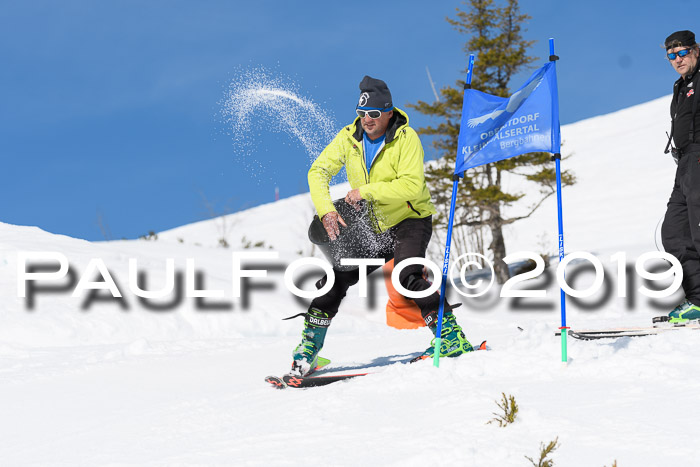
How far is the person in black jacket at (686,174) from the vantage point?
195 inches

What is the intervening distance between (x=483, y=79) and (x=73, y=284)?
1376 cm

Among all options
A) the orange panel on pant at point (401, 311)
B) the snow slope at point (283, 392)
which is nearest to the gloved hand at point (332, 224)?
the orange panel on pant at point (401, 311)

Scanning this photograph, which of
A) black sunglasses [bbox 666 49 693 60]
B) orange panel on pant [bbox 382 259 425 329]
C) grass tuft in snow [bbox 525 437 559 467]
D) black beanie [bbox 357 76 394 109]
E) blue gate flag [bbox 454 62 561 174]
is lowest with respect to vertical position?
grass tuft in snow [bbox 525 437 559 467]

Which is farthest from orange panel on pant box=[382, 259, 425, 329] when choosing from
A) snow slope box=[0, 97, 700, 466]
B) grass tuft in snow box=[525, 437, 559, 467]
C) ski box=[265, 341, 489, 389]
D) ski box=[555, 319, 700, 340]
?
grass tuft in snow box=[525, 437, 559, 467]

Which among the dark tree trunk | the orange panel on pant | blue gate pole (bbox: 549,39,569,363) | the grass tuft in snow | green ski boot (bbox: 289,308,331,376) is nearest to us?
the grass tuft in snow

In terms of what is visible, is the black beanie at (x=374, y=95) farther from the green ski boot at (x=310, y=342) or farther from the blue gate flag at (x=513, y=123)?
the green ski boot at (x=310, y=342)

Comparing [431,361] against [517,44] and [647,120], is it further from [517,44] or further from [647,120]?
[647,120]

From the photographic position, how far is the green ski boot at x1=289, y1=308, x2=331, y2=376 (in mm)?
4523

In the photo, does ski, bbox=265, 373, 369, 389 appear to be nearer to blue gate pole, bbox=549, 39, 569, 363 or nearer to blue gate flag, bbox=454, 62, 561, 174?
blue gate pole, bbox=549, 39, 569, 363

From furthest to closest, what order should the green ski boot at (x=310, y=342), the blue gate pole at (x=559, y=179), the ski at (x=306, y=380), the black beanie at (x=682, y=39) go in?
the black beanie at (x=682, y=39)
the green ski boot at (x=310, y=342)
the ski at (x=306, y=380)
the blue gate pole at (x=559, y=179)

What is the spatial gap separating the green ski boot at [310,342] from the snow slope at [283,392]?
1.00 feet

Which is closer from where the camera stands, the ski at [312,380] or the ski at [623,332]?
the ski at [312,380]

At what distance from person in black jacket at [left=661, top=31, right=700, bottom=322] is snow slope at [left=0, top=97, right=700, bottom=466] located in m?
1.12

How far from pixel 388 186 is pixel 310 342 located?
1.20 metres
